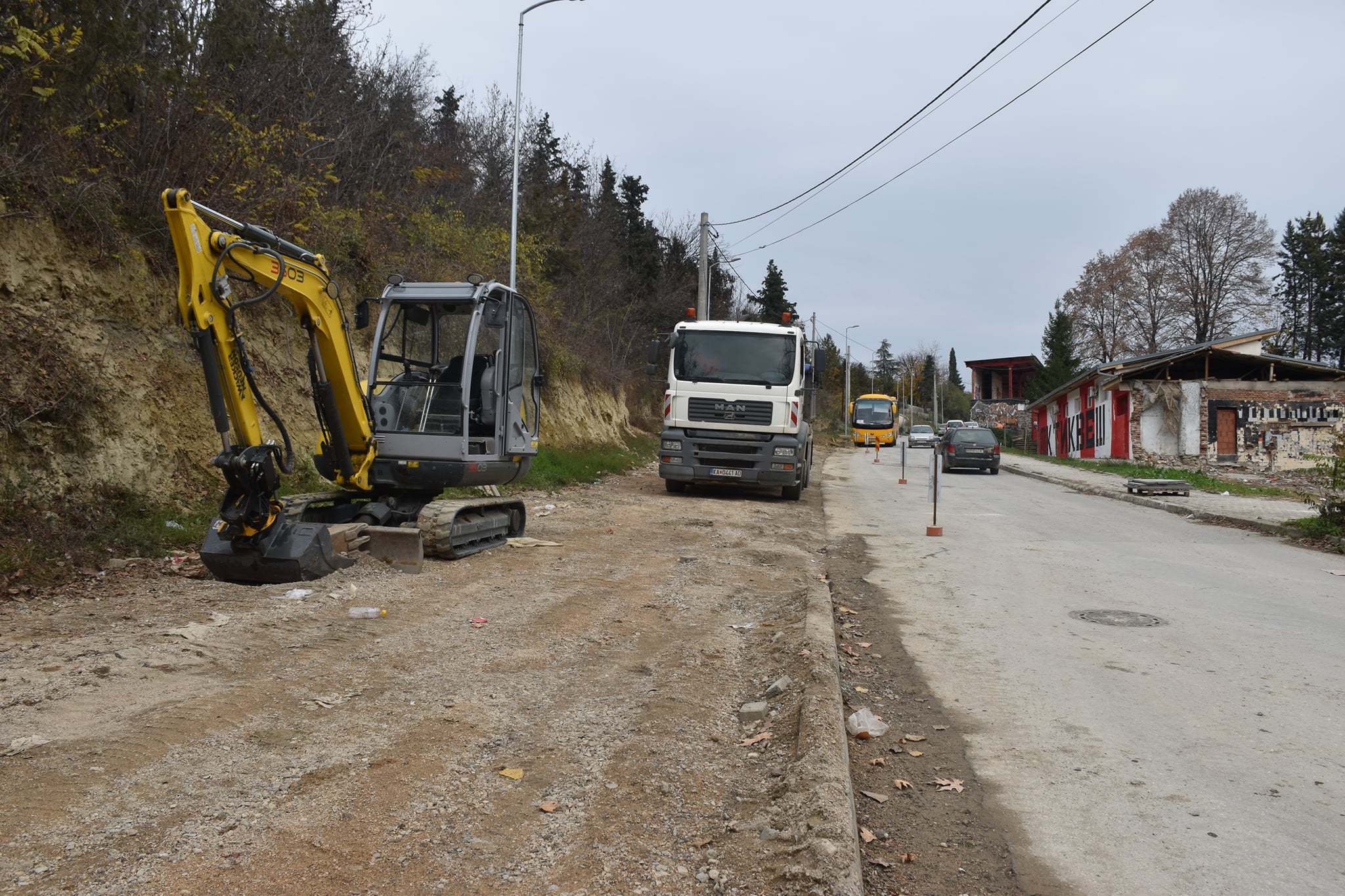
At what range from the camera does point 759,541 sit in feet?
40.1

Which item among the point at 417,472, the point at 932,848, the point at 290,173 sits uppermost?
the point at 290,173

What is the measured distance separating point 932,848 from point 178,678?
13.5 feet

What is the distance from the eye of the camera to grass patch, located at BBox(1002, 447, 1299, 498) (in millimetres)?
24630

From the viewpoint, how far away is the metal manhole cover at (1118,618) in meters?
7.84

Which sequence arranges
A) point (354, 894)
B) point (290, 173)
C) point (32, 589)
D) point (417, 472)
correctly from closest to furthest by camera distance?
point (354, 894) → point (32, 589) → point (417, 472) → point (290, 173)

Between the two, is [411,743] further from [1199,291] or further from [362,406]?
[1199,291]

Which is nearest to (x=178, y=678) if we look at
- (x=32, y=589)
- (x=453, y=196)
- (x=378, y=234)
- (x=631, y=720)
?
(x=631, y=720)

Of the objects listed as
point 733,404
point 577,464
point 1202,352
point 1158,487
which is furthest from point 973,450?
point 733,404

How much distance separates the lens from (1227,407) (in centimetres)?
3528

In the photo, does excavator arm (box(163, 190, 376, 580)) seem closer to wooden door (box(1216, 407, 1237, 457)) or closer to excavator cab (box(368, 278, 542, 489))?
excavator cab (box(368, 278, 542, 489))

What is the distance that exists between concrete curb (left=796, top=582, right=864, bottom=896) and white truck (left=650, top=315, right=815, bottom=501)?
35.8ft


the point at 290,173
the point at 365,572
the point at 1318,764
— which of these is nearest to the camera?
the point at 1318,764

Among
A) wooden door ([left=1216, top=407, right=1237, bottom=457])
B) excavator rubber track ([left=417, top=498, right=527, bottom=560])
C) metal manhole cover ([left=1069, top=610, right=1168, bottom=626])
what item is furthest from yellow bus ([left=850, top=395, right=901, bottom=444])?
metal manhole cover ([left=1069, top=610, right=1168, bottom=626])

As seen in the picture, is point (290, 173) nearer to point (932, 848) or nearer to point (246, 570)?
point (246, 570)
